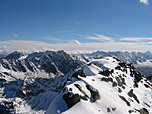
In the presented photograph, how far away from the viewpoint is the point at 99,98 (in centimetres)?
3834

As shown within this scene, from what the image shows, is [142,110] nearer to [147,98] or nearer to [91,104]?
[147,98]

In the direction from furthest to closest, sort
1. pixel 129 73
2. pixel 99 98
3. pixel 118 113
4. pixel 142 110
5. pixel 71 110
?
pixel 129 73, pixel 142 110, pixel 99 98, pixel 118 113, pixel 71 110

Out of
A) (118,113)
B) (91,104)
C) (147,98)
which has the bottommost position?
(147,98)

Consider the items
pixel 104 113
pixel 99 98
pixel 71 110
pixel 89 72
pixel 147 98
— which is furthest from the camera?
pixel 89 72

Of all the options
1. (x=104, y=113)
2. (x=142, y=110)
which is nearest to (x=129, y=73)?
(x=142, y=110)

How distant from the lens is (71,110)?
99.1ft

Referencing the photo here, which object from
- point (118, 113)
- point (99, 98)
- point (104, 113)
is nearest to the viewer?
point (104, 113)

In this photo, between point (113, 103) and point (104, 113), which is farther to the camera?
point (113, 103)

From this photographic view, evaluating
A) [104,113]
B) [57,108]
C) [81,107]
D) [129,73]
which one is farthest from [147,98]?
[57,108]

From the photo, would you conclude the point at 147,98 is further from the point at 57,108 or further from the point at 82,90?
the point at 57,108

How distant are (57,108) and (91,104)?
9214 millimetres

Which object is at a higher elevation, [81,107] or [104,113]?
[81,107]

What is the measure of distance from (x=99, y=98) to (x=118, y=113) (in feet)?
20.9

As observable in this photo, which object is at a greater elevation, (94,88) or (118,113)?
(94,88)
